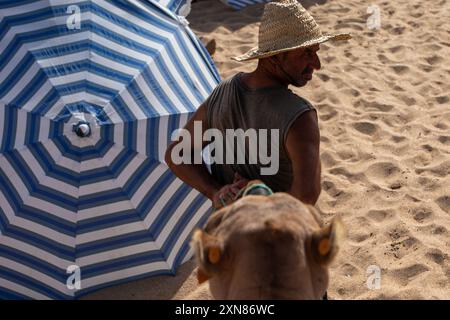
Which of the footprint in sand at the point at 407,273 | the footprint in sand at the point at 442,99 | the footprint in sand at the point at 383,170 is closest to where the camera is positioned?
the footprint in sand at the point at 407,273

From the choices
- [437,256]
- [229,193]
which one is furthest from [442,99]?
[229,193]

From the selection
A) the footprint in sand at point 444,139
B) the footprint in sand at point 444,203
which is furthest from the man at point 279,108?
the footprint in sand at point 444,139

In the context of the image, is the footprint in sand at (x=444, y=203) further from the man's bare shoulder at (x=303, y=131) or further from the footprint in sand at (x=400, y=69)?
the man's bare shoulder at (x=303, y=131)

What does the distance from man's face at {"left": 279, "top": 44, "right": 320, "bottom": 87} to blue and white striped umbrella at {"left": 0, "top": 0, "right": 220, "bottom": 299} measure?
52.5 inches

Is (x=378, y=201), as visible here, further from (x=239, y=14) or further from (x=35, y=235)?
(x=239, y=14)

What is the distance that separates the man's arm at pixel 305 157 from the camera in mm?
2467

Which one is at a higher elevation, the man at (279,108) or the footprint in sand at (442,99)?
the man at (279,108)

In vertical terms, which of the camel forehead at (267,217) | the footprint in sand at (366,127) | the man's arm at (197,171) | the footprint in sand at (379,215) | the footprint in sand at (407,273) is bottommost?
the footprint in sand at (407,273)

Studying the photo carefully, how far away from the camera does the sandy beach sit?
4.18m

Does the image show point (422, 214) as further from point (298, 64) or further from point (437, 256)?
point (298, 64)

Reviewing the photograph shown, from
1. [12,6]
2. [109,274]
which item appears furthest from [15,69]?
[109,274]

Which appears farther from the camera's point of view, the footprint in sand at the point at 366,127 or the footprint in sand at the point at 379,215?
the footprint in sand at the point at 366,127

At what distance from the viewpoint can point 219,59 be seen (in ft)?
22.1

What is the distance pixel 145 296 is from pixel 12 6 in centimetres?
192
